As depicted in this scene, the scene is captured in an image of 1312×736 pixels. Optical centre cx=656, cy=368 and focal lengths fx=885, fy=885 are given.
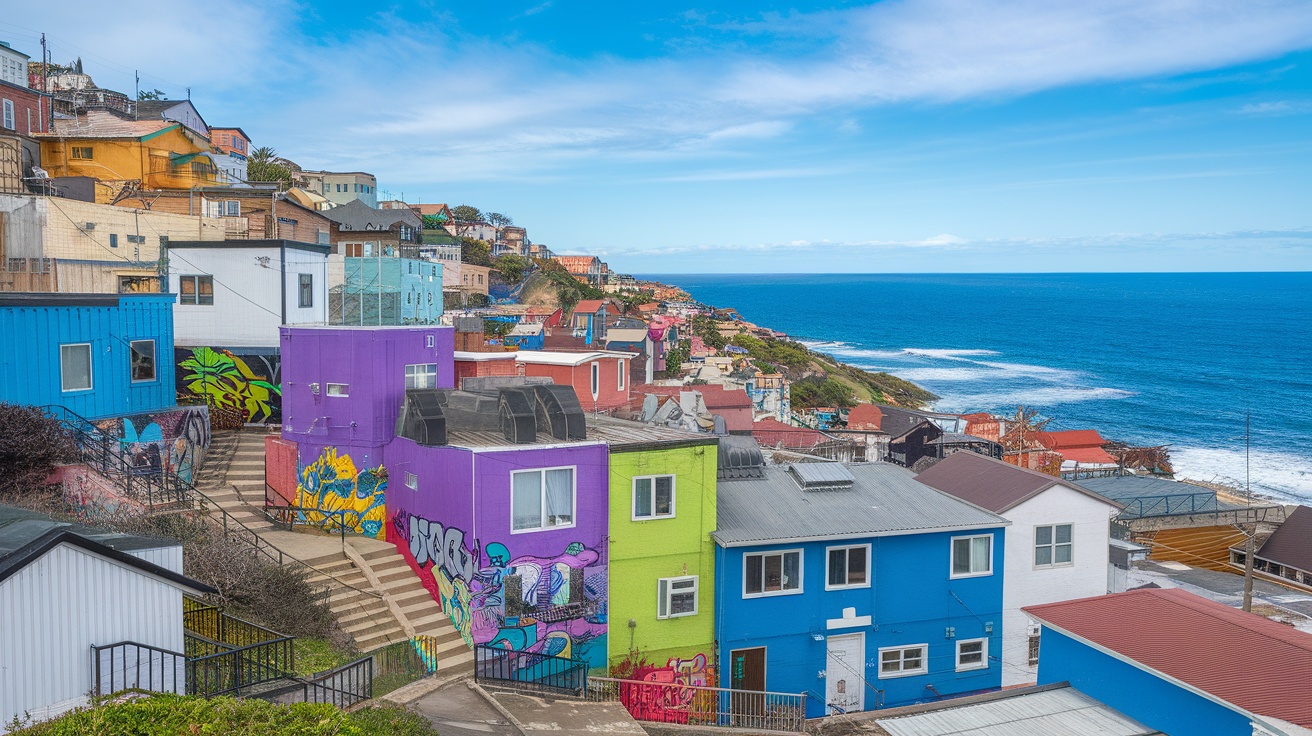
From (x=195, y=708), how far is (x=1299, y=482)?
74894mm

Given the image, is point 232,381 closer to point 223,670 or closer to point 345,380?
point 345,380

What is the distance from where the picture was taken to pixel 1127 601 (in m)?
16.7

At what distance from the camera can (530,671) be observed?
19.1m

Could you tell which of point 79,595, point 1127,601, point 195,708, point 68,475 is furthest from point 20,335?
point 1127,601

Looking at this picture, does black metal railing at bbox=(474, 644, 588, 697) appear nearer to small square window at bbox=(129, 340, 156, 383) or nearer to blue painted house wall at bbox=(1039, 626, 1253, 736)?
blue painted house wall at bbox=(1039, 626, 1253, 736)

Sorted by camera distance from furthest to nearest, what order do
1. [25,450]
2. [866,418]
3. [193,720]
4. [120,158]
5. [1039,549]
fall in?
[866,418], [120,158], [1039,549], [25,450], [193,720]

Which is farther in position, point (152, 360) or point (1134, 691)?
point (152, 360)

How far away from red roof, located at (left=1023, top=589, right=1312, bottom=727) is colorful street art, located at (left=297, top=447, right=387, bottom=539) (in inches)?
614

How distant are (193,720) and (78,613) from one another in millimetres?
2446

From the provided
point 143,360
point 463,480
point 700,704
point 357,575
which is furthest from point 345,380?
point 700,704

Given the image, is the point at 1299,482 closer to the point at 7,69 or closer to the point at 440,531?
the point at 440,531

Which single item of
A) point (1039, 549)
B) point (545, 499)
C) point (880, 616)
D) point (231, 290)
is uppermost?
point (231, 290)

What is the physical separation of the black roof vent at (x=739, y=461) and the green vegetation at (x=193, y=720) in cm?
1486

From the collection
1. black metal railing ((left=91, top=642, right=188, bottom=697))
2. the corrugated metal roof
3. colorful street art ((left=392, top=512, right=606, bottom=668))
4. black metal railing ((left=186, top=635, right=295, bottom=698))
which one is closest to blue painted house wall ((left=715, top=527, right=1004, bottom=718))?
colorful street art ((left=392, top=512, right=606, bottom=668))
